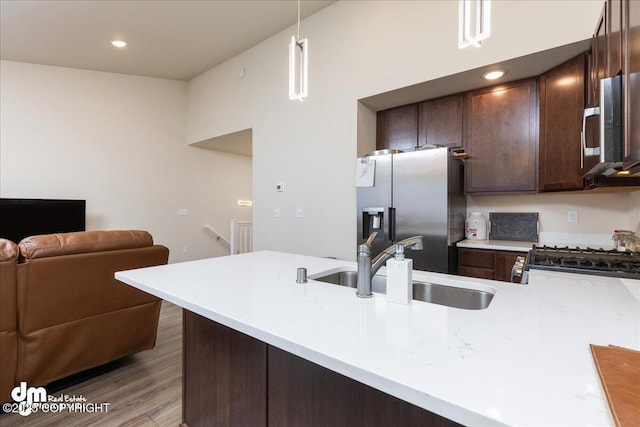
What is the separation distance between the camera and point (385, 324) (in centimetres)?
81

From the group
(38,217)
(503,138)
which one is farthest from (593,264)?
(38,217)

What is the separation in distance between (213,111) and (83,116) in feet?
5.63

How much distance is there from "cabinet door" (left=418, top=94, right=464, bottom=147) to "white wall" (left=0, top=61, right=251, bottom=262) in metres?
3.87

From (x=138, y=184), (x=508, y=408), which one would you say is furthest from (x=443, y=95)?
(x=138, y=184)

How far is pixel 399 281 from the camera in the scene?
0.99 m

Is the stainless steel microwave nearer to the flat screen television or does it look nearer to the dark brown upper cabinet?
the dark brown upper cabinet

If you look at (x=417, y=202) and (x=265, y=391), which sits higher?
(x=417, y=202)

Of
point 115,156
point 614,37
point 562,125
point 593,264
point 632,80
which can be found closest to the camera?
point 632,80

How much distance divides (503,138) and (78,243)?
3310mm

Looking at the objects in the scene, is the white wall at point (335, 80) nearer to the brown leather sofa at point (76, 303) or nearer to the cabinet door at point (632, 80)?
the cabinet door at point (632, 80)

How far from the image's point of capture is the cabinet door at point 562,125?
2.27m

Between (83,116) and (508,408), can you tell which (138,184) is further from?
(508,408)

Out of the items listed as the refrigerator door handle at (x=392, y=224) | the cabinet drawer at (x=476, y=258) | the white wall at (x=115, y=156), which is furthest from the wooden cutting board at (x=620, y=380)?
the white wall at (x=115, y=156)

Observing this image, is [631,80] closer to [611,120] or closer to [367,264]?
[611,120]
